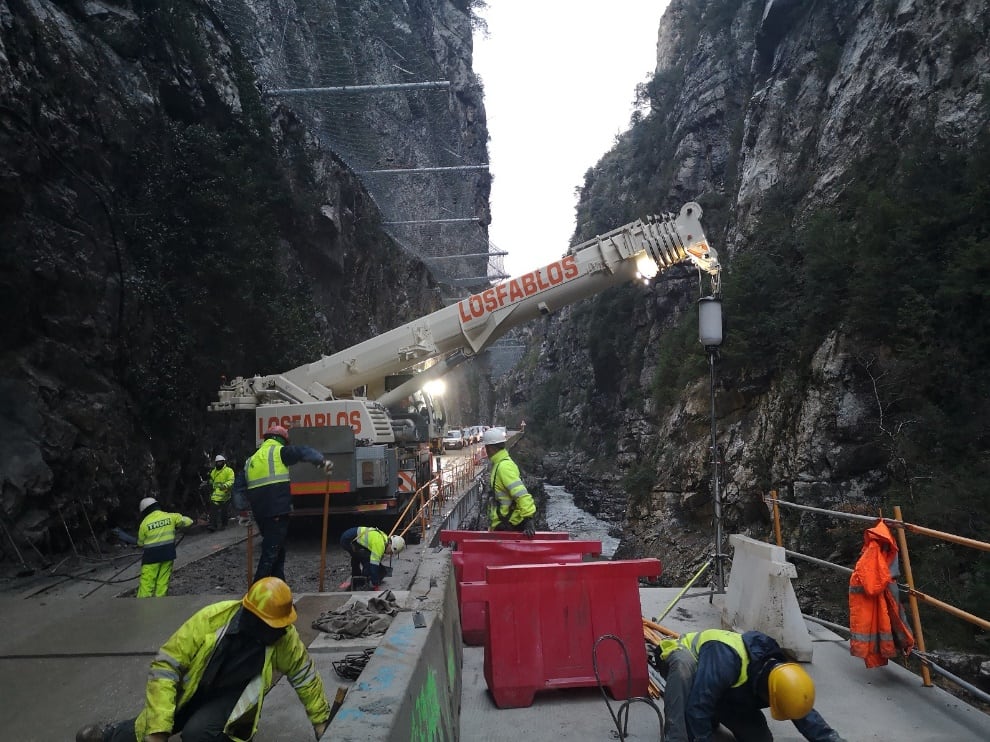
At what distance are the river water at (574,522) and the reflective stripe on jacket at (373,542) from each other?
52.1 feet

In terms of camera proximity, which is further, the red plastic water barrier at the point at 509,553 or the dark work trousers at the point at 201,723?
the red plastic water barrier at the point at 509,553

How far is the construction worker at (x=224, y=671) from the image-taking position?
2.42 m

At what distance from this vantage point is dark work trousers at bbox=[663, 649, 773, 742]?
276 cm

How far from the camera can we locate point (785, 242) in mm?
15422

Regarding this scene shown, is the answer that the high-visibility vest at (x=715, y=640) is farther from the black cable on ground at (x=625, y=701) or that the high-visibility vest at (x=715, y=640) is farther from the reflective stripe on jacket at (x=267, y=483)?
the reflective stripe on jacket at (x=267, y=483)

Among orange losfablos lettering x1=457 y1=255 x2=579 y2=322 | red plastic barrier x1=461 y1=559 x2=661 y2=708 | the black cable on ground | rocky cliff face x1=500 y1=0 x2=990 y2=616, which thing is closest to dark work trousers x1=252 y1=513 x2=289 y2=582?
red plastic barrier x1=461 y1=559 x2=661 y2=708

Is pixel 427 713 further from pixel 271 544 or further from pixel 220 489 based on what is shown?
pixel 220 489

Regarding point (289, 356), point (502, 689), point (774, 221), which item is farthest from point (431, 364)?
point (774, 221)

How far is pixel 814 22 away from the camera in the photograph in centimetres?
1950

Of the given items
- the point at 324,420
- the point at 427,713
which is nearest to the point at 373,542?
the point at 324,420

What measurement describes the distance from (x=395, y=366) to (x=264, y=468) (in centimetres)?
386

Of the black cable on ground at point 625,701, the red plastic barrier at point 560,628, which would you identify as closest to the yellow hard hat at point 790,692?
the black cable on ground at point 625,701

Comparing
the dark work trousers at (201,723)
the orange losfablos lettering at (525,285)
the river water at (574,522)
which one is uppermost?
the orange losfablos lettering at (525,285)

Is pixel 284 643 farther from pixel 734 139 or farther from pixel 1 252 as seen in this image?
pixel 734 139
